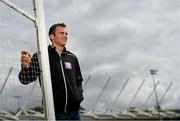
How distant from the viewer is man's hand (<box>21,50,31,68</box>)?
4.98 m

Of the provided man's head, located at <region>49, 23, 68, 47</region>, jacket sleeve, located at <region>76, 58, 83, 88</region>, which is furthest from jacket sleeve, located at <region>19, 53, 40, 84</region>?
jacket sleeve, located at <region>76, 58, 83, 88</region>

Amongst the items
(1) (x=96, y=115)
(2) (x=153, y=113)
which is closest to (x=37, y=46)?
(1) (x=96, y=115)

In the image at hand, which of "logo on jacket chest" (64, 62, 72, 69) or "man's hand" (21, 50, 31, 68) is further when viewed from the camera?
"logo on jacket chest" (64, 62, 72, 69)

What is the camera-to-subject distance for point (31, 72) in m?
5.14

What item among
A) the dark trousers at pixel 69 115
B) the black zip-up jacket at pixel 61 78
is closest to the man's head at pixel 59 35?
the black zip-up jacket at pixel 61 78

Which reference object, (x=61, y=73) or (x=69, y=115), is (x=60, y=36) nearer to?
(x=61, y=73)

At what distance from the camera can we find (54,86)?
5121 mm

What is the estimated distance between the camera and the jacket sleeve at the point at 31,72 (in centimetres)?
504

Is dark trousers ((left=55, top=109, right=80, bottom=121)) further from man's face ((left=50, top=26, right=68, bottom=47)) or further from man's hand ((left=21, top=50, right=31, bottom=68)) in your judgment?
man's face ((left=50, top=26, right=68, bottom=47))

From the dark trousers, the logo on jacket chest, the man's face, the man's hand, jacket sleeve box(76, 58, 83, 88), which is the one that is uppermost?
the man's face

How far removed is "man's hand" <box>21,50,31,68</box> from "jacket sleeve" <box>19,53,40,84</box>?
0.05 m

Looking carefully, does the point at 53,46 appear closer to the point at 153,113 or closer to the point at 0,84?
the point at 0,84

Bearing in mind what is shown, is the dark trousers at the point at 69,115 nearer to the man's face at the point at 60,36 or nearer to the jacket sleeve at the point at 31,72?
Result: the jacket sleeve at the point at 31,72

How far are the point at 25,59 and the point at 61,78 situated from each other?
471mm
